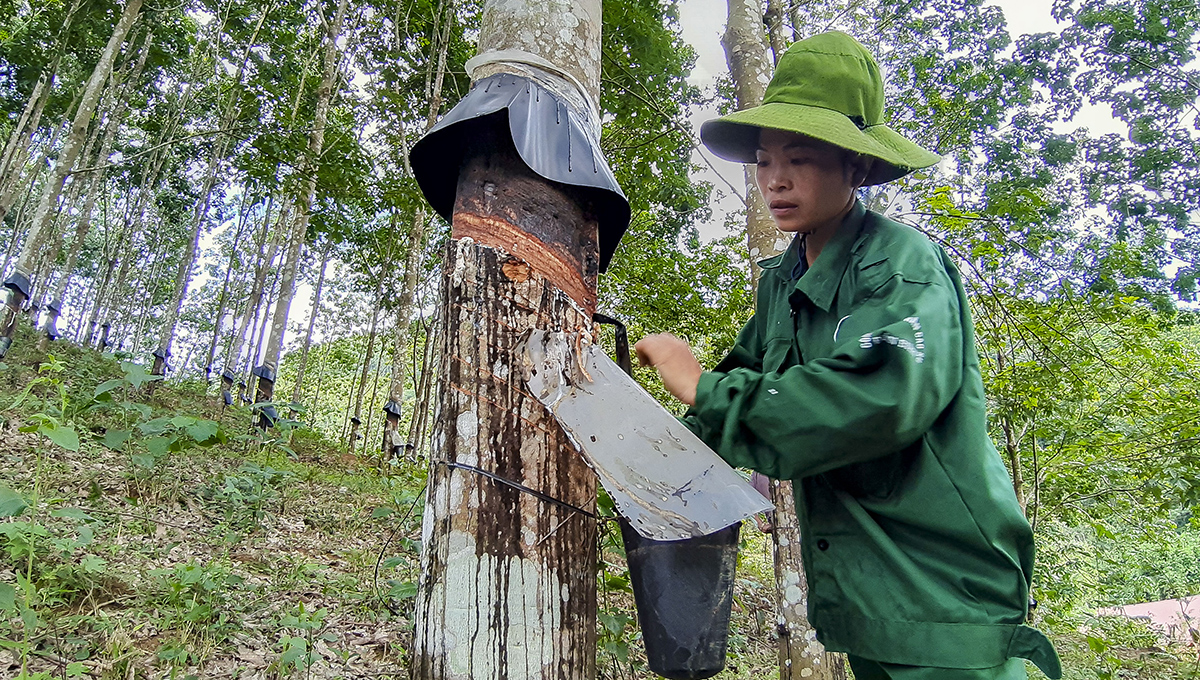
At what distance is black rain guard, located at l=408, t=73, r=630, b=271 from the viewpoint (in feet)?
4.49

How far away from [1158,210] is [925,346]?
15.7 meters

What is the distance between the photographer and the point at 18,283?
6.31m

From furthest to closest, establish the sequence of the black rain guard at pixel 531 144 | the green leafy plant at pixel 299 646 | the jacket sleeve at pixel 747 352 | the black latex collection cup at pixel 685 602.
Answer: the green leafy plant at pixel 299 646 < the jacket sleeve at pixel 747 352 < the black rain guard at pixel 531 144 < the black latex collection cup at pixel 685 602

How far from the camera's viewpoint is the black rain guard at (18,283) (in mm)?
6258

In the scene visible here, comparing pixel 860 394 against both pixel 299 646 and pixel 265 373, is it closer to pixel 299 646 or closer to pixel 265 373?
pixel 299 646

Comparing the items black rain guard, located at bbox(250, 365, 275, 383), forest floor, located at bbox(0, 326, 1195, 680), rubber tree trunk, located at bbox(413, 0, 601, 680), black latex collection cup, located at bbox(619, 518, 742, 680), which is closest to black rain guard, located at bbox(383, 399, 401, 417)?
black rain guard, located at bbox(250, 365, 275, 383)

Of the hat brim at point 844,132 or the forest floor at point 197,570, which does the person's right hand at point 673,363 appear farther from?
the forest floor at point 197,570

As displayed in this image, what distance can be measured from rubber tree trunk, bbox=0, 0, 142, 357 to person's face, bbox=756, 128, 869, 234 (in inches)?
316

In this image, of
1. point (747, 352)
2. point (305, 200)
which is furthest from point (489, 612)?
point (305, 200)

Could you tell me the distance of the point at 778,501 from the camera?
3205 millimetres

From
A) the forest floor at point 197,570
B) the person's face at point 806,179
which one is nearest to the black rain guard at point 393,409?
the forest floor at point 197,570

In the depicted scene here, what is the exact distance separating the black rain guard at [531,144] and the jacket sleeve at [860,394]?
2.15 feet

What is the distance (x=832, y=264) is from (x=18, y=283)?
8397mm

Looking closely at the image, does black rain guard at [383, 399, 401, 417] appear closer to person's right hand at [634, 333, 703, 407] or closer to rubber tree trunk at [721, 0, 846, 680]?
rubber tree trunk at [721, 0, 846, 680]
